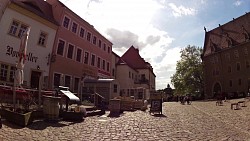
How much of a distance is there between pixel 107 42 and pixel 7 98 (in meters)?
28.4

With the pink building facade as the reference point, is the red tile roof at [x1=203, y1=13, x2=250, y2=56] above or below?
above

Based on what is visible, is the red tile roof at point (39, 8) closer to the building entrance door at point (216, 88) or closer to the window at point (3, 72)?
the window at point (3, 72)

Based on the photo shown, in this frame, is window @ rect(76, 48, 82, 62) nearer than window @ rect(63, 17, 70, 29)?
No

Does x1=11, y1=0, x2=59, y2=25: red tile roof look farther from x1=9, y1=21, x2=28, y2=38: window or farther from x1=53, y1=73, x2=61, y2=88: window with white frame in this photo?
x1=53, y1=73, x2=61, y2=88: window with white frame

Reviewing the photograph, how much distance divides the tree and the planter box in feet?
212

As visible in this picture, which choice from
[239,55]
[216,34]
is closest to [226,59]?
[239,55]

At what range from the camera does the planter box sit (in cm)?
1052

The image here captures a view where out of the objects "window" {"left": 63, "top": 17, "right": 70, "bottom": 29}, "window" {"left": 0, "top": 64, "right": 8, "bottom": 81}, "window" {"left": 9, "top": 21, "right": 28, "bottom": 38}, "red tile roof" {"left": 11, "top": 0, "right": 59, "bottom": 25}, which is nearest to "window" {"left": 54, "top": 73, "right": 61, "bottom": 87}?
"red tile roof" {"left": 11, "top": 0, "right": 59, "bottom": 25}

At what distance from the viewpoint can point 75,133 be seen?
34.4 feet

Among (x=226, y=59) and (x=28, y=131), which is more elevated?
(x=226, y=59)

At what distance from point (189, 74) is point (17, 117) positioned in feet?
Result: 214

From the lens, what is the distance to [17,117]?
1062 cm

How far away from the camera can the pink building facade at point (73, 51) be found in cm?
2677

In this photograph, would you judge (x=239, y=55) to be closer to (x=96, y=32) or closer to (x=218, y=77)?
(x=218, y=77)
